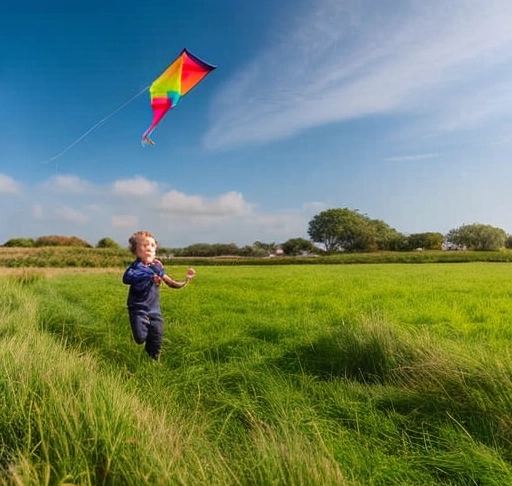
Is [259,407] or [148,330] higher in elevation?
[148,330]

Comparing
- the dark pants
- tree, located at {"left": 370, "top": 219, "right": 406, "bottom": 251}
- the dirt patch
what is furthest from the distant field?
the dark pants

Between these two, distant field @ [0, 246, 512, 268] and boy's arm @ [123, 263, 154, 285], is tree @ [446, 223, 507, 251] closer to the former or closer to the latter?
distant field @ [0, 246, 512, 268]

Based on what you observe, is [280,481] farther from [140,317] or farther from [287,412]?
[140,317]

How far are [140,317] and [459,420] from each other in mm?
4163

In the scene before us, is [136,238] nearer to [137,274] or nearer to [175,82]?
[137,274]

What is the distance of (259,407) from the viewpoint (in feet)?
14.8

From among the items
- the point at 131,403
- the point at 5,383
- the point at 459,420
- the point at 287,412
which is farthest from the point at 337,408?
the point at 5,383

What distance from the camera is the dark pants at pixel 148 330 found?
6336mm

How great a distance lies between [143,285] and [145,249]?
50 cm

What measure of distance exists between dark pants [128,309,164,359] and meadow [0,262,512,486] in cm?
24

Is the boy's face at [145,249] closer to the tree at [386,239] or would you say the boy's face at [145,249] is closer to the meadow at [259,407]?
the meadow at [259,407]

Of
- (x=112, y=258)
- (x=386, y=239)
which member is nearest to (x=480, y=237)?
(x=386, y=239)

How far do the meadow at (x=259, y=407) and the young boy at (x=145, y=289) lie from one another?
355mm

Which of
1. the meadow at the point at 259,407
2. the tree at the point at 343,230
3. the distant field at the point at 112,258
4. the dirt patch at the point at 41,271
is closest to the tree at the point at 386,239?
the tree at the point at 343,230
